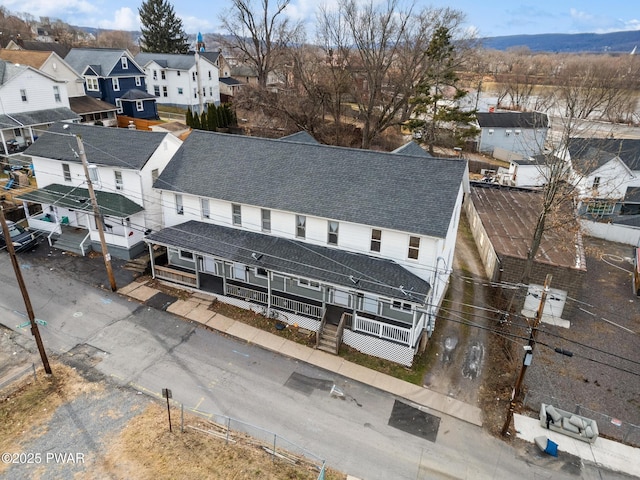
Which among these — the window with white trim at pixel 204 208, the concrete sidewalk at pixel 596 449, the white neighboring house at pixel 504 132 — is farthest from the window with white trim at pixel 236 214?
the white neighboring house at pixel 504 132

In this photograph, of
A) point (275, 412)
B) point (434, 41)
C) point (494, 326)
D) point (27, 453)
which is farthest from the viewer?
point (434, 41)

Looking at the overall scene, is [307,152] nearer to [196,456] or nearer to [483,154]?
[196,456]

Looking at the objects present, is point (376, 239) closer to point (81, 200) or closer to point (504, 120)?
point (81, 200)

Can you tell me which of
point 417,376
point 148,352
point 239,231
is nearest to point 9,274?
point 148,352

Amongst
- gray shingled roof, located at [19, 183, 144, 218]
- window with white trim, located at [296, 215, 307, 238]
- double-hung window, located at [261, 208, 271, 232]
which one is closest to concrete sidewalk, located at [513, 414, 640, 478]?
window with white trim, located at [296, 215, 307, 238]

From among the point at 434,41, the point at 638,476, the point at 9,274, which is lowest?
the point at 638,476

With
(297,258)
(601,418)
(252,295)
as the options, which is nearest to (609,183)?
(601,418)

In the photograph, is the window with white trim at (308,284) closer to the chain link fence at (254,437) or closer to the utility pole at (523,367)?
the chain link fence at (254,437)
